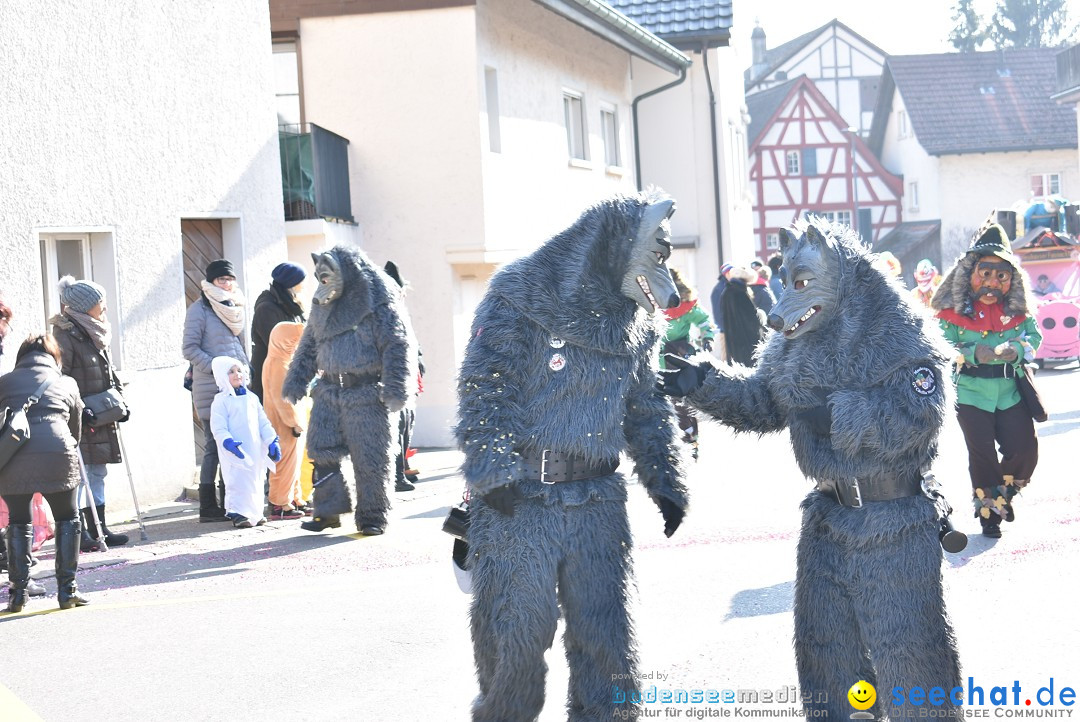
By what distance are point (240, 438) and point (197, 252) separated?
3.56 metres

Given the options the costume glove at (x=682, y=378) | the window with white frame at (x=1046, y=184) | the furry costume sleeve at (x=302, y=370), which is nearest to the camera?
the costume glove at (x=682, y=378)

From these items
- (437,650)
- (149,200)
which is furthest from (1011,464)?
(149,200)

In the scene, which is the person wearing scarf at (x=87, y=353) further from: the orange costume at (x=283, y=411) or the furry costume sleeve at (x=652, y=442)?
the furry costume sleeve at (x=652, y=442)

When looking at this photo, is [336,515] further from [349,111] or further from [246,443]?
[349,111]

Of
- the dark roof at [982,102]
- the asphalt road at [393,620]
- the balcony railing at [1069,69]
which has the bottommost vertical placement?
the asphalt road at [393,620]

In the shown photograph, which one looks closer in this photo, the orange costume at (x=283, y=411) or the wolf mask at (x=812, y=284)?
the wolf mask at (x=812, y=284)

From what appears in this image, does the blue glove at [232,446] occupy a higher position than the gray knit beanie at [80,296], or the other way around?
the gray knit beanie at [80,296]

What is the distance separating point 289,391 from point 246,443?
848 millimetres

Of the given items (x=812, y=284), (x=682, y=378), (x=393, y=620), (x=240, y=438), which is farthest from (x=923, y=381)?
(x=240, y=438)

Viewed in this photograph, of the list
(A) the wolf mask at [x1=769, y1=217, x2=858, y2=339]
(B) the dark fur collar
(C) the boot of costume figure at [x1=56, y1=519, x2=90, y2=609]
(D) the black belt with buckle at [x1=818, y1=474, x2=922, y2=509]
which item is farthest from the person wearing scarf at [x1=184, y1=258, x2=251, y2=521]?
(D) the black belt with buckle at [x1=818, y1=474, x2=922, y2=509]

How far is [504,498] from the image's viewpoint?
4852 mm

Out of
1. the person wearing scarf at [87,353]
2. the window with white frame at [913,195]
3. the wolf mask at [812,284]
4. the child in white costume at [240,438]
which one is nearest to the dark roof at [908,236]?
the window with white frame at [913,195]

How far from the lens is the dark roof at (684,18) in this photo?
27.2 metres

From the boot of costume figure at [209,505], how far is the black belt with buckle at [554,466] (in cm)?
700
